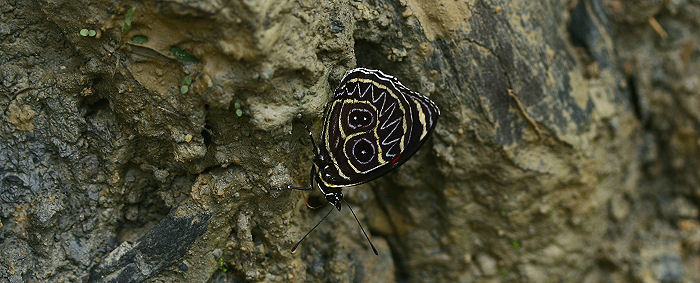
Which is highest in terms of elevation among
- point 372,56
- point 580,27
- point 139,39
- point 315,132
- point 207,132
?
point 580,27

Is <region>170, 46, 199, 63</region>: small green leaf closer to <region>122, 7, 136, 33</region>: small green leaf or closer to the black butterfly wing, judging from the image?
<region>122, 7, 136, 33</region>: small green leaf

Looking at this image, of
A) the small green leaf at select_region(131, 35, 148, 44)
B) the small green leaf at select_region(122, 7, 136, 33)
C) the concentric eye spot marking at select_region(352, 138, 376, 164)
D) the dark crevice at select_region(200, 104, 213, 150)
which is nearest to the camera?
the small green leaf at select_region(122, 7, 136, 33)

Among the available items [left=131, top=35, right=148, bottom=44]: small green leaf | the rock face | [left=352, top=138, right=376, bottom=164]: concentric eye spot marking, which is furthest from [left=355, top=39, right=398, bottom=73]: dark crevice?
[left=131, top=35, right=148, bottom=44]: small green leaf

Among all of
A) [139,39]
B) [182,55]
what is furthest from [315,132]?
[139,39]

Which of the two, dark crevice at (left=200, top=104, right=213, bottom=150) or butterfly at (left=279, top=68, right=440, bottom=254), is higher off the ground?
butterfly at (left=279, top=68, right=440, bottom=254)

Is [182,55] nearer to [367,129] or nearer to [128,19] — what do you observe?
[128,19]

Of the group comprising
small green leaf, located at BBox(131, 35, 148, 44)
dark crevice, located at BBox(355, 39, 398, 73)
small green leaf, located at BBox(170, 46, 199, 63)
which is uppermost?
dark crevice, located at BBox(355, 39, 398, 73)
